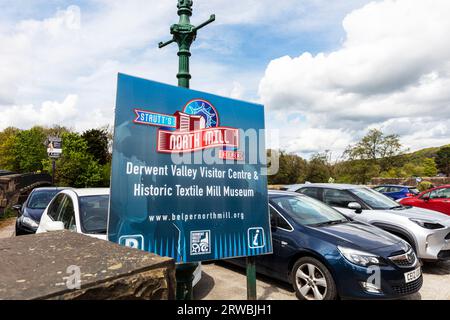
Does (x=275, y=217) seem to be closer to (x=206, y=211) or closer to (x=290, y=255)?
(x=290, y=255)

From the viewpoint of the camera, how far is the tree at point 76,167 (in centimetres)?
3487

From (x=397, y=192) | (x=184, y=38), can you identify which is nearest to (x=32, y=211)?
(x=184, y=38)

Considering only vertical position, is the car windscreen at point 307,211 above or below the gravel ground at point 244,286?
above

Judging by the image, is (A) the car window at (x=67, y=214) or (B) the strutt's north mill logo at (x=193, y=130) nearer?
(B) the strutt's north mill logo at (x=193, y=130)

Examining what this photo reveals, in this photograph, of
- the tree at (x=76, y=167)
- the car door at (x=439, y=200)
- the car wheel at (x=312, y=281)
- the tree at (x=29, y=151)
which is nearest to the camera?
the car wheel at (x=312, y=281)

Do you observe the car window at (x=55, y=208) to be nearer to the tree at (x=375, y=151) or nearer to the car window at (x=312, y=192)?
the car window at (x=312, y=192)

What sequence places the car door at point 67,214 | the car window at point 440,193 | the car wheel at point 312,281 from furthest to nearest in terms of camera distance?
1. the car window at point 440,193
2. the car door at point 67,214
3. the car wheel at point 312,281

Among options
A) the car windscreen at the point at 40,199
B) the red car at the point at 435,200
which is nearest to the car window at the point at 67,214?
the car windscreen at the point at 40,199

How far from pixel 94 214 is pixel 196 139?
2139mm

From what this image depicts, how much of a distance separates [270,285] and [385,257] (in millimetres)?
1795

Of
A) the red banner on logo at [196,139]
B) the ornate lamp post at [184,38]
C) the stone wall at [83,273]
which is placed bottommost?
the stone wall at [83,273]

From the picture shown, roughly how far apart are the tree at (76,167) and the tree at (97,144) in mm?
2756

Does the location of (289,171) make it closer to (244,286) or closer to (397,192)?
(397,192)
